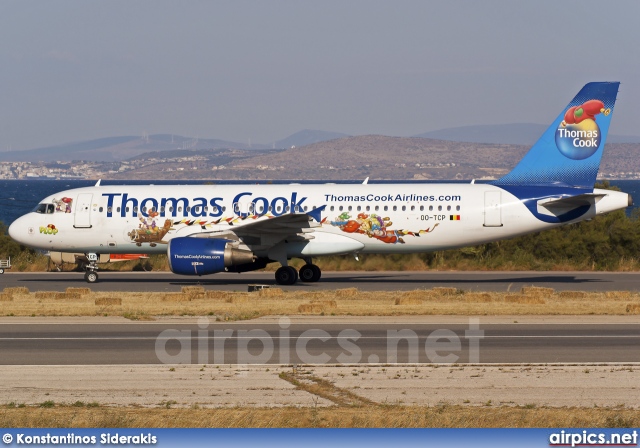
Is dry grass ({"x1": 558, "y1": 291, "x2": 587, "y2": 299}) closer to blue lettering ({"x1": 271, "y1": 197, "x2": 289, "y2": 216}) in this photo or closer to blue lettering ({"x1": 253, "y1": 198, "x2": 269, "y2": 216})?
blue lettering ({"x1": 271, "y1": 197, "x2": 289, "y2": 216})

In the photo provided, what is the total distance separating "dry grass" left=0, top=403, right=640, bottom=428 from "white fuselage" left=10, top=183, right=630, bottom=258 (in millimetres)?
19197

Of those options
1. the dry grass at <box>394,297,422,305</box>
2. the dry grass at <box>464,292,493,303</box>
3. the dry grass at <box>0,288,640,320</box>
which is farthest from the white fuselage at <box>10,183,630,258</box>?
the dry grass at <box>394,297,422,305</box>

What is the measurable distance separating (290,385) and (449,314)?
9.10m

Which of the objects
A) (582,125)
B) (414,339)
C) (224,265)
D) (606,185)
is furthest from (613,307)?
(606,185)

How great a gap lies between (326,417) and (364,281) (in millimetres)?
22089

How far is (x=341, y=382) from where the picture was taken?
13219mm

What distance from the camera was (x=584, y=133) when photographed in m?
30.9

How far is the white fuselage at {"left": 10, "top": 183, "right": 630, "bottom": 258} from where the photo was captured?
101ft

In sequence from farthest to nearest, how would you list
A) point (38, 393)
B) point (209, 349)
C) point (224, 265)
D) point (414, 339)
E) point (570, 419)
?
point (224, 265)
point (414, 339)
point (209, 349)
point (38, 393)
point (570, 419)

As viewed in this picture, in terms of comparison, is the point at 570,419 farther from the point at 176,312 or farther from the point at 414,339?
the point at 176,312

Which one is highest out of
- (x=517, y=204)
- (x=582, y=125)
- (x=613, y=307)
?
(x=582, y=125)

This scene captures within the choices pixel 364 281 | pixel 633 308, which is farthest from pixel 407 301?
pixel 364 281

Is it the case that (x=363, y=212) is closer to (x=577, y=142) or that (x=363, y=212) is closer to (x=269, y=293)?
(x=269, y=293)

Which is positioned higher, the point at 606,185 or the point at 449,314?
the point at 606,185
